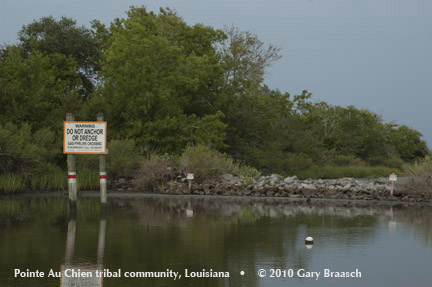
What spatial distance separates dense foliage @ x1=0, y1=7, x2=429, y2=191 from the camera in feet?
111

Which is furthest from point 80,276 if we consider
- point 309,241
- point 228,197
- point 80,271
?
point 228,197

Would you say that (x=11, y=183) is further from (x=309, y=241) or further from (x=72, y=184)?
(x=309, y=241)

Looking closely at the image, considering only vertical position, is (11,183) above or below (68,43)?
below

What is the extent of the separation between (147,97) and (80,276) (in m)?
28.7

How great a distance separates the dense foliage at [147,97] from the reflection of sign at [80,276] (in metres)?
19.3

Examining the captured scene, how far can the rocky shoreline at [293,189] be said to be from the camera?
2831cm

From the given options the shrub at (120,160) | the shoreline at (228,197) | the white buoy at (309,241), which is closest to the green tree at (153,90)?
the shrub at (120,160)

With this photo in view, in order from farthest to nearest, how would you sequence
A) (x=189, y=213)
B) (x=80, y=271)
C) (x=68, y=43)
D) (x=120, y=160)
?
(x=68, y=43) < (x=120, y=160) < (x=189, y=213) < (x=80, y=271)

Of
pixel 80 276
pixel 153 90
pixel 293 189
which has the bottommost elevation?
pixel 80 276

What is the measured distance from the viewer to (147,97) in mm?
38781

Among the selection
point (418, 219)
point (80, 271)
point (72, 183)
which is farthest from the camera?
point (72, 183)

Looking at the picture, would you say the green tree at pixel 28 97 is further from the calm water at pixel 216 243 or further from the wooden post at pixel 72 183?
the wooden post at pixel 72 183

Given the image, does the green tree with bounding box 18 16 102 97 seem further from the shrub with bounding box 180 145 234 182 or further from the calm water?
the calm water

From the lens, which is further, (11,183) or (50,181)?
(50,181)
